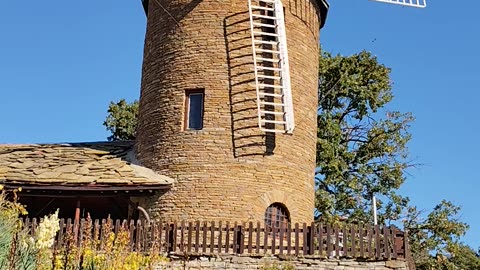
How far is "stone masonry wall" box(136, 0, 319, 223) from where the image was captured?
51.3 feet

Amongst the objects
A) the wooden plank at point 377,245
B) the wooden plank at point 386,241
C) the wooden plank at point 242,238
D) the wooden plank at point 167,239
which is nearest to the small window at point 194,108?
the wooden plank at point 167,239

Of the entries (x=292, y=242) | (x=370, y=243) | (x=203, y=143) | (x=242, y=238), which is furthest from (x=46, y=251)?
(x=203, y=143)

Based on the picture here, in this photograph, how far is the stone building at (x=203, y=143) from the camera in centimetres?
1568

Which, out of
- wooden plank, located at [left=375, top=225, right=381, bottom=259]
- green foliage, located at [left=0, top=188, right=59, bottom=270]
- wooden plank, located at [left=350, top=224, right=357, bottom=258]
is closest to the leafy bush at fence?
green foliage, located at [left=0, top=188, right=59, bottom=270]

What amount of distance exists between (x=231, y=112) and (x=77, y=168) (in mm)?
4335

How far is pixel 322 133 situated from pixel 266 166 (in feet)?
31.9

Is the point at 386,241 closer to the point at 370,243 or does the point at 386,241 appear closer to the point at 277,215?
the point at 370,243

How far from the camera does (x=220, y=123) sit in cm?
1606

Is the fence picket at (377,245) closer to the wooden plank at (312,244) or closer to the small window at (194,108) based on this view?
the wooden plank at (312,244)

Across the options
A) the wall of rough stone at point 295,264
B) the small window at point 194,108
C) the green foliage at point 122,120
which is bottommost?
the wall of rough stone at point 295,264

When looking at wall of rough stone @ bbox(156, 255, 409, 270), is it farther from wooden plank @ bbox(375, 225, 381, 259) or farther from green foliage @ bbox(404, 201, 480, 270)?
green foliage @ bbox(404, 201, 480, 270)

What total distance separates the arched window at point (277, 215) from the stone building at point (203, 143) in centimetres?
3

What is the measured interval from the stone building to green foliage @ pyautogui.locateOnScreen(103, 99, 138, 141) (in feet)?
40.6

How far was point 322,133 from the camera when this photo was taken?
993 inches
